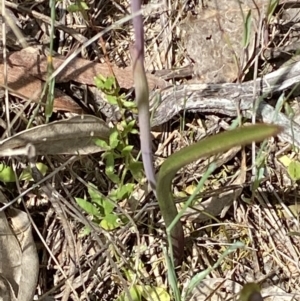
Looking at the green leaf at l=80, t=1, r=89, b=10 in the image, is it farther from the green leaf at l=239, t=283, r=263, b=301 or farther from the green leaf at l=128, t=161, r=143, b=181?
the green leaf at l=239, t=283, r=263, b=301

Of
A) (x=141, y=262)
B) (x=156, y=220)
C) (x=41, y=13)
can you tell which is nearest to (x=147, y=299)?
(x=141, y=262)

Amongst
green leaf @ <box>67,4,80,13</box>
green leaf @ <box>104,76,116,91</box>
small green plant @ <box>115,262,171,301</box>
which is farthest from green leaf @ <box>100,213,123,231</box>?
green leaf @ <box>67,4,80,13</box>

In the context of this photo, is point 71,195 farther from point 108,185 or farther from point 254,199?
point 254,199

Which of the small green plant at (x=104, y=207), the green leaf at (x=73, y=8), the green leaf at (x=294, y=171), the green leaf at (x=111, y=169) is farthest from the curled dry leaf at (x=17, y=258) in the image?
the green leaf at (x=294, y=171)

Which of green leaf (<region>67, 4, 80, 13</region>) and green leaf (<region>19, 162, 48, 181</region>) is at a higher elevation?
green leaf (<region>67, 4, 80, 13</region>)

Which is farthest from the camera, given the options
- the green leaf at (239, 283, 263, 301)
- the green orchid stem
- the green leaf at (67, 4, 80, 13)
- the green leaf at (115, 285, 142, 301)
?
the green leaf at (67, 4, 80, 13)
